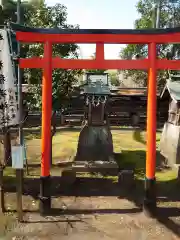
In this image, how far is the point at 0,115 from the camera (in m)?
7.08

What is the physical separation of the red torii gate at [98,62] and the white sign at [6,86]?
0.66 meters

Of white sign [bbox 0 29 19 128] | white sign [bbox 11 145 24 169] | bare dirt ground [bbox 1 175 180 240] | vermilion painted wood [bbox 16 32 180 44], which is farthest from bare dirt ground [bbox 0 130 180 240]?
vermilion painted wood [bbox 16 32 180 44]

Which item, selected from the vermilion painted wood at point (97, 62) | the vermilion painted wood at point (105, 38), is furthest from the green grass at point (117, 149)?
the vermilion painted wood at point (105, 38)

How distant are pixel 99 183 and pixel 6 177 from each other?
3206 millimetres

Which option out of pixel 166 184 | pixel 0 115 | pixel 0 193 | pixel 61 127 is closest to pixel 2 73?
pixel 0 115

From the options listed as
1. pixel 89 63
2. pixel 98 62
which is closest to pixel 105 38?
pixel 98 62

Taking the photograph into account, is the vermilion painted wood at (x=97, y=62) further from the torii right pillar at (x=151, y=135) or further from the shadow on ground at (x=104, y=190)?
the shadow on ground at (x=104, y=190)

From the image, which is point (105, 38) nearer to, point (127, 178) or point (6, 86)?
point (6, 86)

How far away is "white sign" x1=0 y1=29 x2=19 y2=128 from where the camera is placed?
7074 mm

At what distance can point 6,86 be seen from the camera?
7277mm

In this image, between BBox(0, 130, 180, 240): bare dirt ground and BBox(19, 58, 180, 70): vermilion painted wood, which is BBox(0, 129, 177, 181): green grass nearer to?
BBox(0, 130, 180, 240): bare dirt ground

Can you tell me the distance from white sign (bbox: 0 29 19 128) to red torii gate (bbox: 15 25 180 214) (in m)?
0.66

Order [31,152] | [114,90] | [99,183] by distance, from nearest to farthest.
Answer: [99,183], [31,152], [114,90]

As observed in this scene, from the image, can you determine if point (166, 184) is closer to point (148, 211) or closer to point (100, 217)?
point (148, 211)
